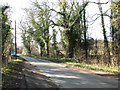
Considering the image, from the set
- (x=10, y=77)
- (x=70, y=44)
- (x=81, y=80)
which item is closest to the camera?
(x=81, y=80)

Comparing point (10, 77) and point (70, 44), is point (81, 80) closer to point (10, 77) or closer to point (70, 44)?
point (10, 77)

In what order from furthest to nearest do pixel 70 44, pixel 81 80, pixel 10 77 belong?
pixel 70 44 → pixel 10 77 → pixel 81 80

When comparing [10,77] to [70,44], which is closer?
[10,77]

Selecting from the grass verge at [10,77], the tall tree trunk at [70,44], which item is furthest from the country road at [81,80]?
the tall tree trunk at [70,44]

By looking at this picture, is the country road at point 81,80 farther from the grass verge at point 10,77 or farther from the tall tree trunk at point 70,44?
the tall tree trunk at point 70,44

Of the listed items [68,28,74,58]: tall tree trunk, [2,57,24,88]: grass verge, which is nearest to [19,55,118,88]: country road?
[2,57,24,88]: grass verge

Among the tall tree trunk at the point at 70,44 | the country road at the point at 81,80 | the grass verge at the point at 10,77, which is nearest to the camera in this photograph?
the country road at the point at 81,80

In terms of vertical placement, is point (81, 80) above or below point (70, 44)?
below

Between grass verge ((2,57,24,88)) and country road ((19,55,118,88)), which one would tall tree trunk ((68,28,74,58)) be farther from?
country road ((19,55,118,88))

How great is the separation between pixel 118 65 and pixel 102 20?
11.3 metres

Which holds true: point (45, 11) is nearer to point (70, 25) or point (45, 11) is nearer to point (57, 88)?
point (70, 25)

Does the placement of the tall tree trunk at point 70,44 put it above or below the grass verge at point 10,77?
above

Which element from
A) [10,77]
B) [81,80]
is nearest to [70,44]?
[81,80]

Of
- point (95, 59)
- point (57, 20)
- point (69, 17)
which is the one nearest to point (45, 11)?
point (57, 20)
